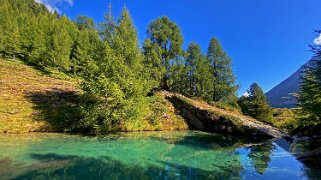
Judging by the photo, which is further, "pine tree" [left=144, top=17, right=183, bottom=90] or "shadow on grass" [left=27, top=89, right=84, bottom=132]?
"pine tree" [left=144, top=17, right=183, bottom=90]

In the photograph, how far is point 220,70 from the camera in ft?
192

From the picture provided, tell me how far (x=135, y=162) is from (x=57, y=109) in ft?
75.9

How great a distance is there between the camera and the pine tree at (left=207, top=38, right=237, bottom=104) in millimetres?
58562

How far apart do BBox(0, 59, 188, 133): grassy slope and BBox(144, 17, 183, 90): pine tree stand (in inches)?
285

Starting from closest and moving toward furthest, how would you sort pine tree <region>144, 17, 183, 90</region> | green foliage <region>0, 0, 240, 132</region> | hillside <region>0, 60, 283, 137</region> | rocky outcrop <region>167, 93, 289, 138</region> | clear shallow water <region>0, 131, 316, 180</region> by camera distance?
clear shallow water <region>0, 131, 316, 180</region> → hillside <region>0, 60, 283, 137</region> → green foliage <region>0, 0, 240, 132</region> → rocky outcrop <region>167, 93, 289, 138</region> → pine tree <region>144, 17, 183, 90</region>

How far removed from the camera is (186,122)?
4400cm

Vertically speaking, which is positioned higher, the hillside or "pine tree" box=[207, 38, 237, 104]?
"pine tree" box=[207, 38, 237, 104]

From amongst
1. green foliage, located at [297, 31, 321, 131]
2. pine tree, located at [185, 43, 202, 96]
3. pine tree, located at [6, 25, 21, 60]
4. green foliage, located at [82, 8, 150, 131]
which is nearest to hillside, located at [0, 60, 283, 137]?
green foliage, located at [82, 8, 150, 131]

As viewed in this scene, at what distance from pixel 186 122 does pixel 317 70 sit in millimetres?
25691

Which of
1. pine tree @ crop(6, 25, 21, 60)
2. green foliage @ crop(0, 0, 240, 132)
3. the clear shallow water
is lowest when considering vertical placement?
the clear shallow water

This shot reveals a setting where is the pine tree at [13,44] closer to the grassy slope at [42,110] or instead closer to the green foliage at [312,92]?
the grassy slope at [42,110]

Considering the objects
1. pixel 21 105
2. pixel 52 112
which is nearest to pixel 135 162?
pixel 52 112

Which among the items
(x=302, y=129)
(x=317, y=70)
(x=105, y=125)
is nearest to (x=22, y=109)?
(x=105, y=125)

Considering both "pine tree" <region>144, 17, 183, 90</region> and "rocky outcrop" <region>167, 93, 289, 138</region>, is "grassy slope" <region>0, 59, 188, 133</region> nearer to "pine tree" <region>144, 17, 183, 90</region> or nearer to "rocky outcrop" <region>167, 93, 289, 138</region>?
"rocky outcrop" <region>167, 93, 289, 138</region>
